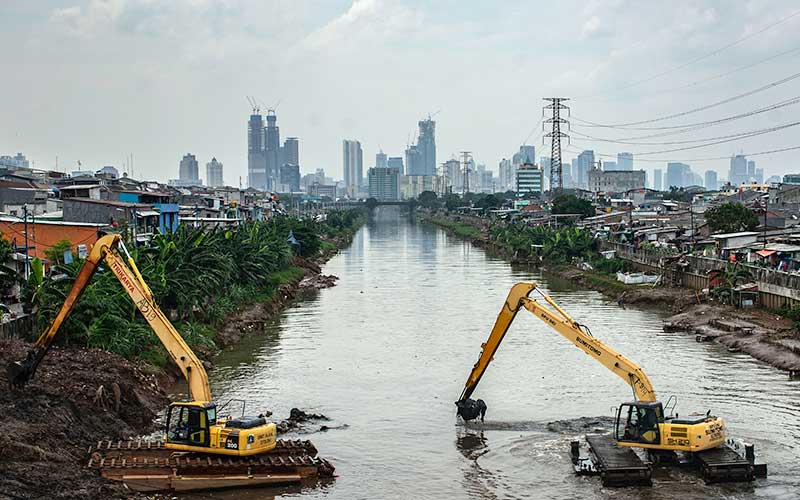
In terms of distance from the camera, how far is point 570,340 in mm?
23547

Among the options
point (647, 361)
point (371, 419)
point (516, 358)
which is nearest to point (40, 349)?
point (371, 419)

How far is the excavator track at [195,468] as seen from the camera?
→ 1981 centimetres

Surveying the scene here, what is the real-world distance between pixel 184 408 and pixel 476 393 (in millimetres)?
11740

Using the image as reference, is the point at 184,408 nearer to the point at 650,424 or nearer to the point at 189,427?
the point at 189,427

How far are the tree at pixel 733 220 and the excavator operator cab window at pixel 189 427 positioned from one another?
161ft

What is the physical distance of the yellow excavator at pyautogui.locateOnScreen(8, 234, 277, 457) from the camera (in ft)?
66.7

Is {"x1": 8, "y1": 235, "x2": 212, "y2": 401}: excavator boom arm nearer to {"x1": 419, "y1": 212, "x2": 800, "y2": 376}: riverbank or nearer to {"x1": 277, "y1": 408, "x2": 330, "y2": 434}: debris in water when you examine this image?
{"x1": 277, "y1": 408, "x2": 330, "y2": 434}: debris in water

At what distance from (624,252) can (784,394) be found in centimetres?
3879

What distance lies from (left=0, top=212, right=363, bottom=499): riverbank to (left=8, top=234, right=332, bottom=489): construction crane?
953mm

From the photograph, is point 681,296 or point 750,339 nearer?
point 750,339

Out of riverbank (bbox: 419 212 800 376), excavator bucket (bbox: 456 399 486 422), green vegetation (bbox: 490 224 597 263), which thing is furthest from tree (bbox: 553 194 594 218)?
excavator bucket (bbox: 456 399 486 422)

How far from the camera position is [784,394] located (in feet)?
94.9

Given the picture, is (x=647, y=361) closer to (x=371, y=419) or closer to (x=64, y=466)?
(x=371, y=419)

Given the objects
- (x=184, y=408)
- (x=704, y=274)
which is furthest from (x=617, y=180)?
(x=184, y=408)
